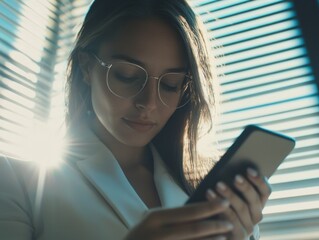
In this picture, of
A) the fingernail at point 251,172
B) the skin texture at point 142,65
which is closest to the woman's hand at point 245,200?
the fingernail at point 251,172

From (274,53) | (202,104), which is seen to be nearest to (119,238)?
(202,104)

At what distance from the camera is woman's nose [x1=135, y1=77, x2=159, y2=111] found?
0.85 m

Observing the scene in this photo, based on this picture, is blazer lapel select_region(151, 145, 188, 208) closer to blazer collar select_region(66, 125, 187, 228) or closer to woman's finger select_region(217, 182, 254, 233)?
blazer collar select_region(66, 125, 187, 228)

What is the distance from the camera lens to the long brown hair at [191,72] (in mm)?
952

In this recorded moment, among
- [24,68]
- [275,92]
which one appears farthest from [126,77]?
[24,68]

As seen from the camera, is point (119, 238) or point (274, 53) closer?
point (119, 238)

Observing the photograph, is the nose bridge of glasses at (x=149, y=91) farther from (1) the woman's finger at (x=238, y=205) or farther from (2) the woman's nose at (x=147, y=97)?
(1) the woman's finger at (x=238, y=205)

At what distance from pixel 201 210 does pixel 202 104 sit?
564 mm

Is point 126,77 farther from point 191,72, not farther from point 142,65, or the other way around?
point 191,72

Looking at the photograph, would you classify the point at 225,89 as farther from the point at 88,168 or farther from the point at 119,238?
the point at 119,238

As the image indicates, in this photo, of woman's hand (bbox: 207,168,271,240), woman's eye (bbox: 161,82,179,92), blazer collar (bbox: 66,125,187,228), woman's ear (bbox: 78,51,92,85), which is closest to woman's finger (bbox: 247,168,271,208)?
woman's hand (bbox: 207,168,271,240)

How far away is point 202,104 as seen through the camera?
104 centimetres

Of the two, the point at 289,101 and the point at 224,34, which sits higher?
the point at 224,34

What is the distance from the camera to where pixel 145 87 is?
85cm
